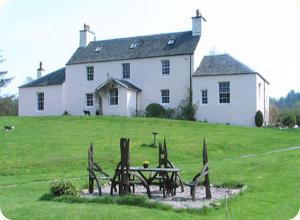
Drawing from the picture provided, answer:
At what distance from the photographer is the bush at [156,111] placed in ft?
145

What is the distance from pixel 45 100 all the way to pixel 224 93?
1876cm

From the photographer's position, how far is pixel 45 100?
49.7 meters

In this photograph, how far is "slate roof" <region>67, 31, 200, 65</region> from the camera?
45938 mm

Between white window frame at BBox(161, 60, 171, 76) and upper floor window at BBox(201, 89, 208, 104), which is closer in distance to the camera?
upper floor window at BBox(201, 89, 208, 104)

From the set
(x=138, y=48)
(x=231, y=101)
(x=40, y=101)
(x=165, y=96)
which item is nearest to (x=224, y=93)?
A: (x=231, y=101)

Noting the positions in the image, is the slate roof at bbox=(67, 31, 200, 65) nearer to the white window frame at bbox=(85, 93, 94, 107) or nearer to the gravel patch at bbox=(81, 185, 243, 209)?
the white window frame at bbox=(85, 93, 94, 107)

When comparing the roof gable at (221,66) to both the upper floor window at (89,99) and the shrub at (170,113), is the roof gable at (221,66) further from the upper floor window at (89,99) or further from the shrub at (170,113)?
the upper floor window at (89,99)

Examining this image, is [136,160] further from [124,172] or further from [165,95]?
[165,95]

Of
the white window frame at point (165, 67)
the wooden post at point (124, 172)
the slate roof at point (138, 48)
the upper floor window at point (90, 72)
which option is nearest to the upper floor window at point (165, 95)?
the white window frame at point (165, 67)

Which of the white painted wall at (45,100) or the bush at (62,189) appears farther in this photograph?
the white painted wall at (45,100)

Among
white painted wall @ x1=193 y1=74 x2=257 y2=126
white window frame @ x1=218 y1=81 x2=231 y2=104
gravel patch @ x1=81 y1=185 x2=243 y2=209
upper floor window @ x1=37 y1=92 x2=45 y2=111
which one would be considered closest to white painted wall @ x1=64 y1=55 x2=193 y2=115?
white painted wall @ x1=193 y1=74 x2=257 y2=126

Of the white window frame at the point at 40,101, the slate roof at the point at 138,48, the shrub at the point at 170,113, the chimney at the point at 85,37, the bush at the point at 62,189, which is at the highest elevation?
the chimney at the point at 85,37

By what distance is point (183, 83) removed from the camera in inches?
1769

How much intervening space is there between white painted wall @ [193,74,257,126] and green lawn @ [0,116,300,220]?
7122 millimetres
